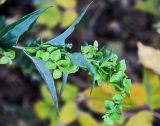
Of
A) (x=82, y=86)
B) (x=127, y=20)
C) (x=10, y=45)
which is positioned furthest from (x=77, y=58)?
(x=127, y=20)

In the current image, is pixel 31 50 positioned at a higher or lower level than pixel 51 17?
higher

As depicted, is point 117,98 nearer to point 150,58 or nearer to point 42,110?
point 150,58

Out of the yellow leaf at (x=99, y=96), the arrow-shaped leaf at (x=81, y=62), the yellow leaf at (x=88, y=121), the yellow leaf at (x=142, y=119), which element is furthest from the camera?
the yellow leaf at (x=88, y=121)

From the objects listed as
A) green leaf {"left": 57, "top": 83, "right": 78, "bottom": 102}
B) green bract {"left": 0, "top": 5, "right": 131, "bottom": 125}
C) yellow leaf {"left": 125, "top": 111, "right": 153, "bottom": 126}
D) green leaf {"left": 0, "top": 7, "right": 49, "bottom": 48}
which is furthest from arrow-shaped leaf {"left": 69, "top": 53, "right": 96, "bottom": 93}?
green leaf {"left": 57, "top": 83, "right": 78, "bottom": 102}

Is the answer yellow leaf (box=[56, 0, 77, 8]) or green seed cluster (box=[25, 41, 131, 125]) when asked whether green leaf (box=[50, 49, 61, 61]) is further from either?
yellow leaf (box=[56, 0, 77, 8])

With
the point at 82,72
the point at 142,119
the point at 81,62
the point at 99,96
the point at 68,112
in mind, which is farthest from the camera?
the point at 82,72

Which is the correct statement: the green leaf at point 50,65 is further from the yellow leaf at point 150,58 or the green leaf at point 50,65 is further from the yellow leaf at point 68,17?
the yellow leaf at point 68,17

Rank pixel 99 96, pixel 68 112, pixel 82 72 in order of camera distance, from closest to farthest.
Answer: pixel 99 96 < pixel 68 112 < pixel 82 72

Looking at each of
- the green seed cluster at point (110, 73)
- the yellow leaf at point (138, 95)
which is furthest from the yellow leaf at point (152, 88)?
the green seed cluster at point (110, 73)

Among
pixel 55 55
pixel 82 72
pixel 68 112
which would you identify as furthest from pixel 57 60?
pixel 82 72
